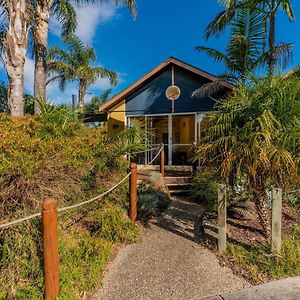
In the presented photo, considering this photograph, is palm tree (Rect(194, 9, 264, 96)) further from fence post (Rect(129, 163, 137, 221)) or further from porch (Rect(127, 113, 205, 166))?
fence post (Rect(129, 163, 137, 221))

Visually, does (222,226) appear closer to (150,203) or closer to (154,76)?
(150,203)

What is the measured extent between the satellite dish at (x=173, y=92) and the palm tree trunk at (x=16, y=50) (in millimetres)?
6638

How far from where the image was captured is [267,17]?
9.93 meters

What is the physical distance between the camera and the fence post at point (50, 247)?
9.45 feet

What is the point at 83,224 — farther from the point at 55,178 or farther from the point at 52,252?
the point at 52,252

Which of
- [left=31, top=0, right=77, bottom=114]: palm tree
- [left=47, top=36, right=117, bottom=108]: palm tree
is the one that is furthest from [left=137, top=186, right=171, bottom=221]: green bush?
[left=47, top=36, right=117, bottom=108]: palm tree

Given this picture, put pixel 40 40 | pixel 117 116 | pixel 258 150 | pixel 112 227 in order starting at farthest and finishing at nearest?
pixel 117 116 < pixel 40 40 < pixel 112 227 < pixel 258 150

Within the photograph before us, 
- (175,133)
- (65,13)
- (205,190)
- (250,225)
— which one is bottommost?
(250,225)

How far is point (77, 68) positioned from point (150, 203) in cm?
1567

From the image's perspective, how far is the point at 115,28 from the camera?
59.4ft

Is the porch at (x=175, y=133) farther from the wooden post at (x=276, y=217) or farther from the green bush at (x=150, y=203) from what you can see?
the wooden post at (x=276, y=217)

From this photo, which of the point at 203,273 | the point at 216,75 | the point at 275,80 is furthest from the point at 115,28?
the point at 203,273

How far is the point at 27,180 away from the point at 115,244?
1822mm

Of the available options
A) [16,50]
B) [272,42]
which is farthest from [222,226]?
[272,42]
